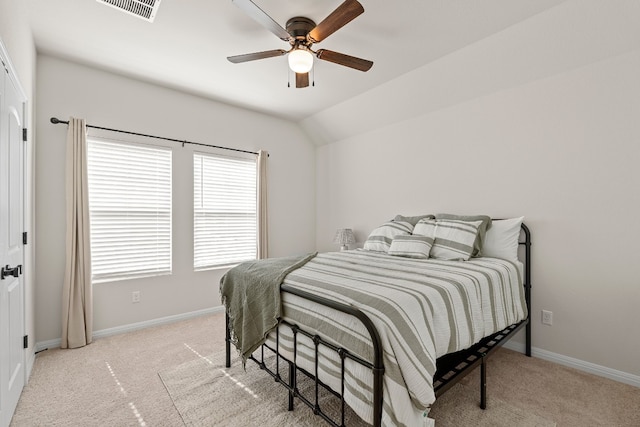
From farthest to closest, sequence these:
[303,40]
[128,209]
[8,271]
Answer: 1. [128,209]
2. [303,40]
3. [8,271]

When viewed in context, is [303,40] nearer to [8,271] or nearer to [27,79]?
[27,79]

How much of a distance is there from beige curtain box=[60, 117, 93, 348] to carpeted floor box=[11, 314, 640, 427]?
22cm

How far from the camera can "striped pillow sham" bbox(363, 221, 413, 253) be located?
341cm

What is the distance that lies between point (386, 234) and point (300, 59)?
6.60ft

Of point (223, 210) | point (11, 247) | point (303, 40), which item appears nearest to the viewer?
point (11, 247)

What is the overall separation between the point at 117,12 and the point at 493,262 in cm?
351

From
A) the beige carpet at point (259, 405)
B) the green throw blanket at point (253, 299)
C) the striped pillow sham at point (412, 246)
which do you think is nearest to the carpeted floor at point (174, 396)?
the beige carpet at point (259, 405)

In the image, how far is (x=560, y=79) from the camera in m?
2.69

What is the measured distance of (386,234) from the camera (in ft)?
11.5

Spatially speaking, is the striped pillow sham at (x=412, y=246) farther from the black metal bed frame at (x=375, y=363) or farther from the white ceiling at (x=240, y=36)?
the white ceiling at (x=240, y=36)

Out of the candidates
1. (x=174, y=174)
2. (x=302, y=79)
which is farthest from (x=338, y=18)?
(x=174, y=174)

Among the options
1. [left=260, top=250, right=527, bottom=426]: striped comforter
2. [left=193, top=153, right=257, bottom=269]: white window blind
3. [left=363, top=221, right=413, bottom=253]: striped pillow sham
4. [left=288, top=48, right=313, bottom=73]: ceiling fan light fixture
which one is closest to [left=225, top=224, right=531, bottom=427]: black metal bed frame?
[left=260, top=250, right=527, bottom=426]: striped comforter

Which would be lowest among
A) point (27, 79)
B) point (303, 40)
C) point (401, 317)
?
point (401, 317)

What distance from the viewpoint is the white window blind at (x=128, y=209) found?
323 centimetres
